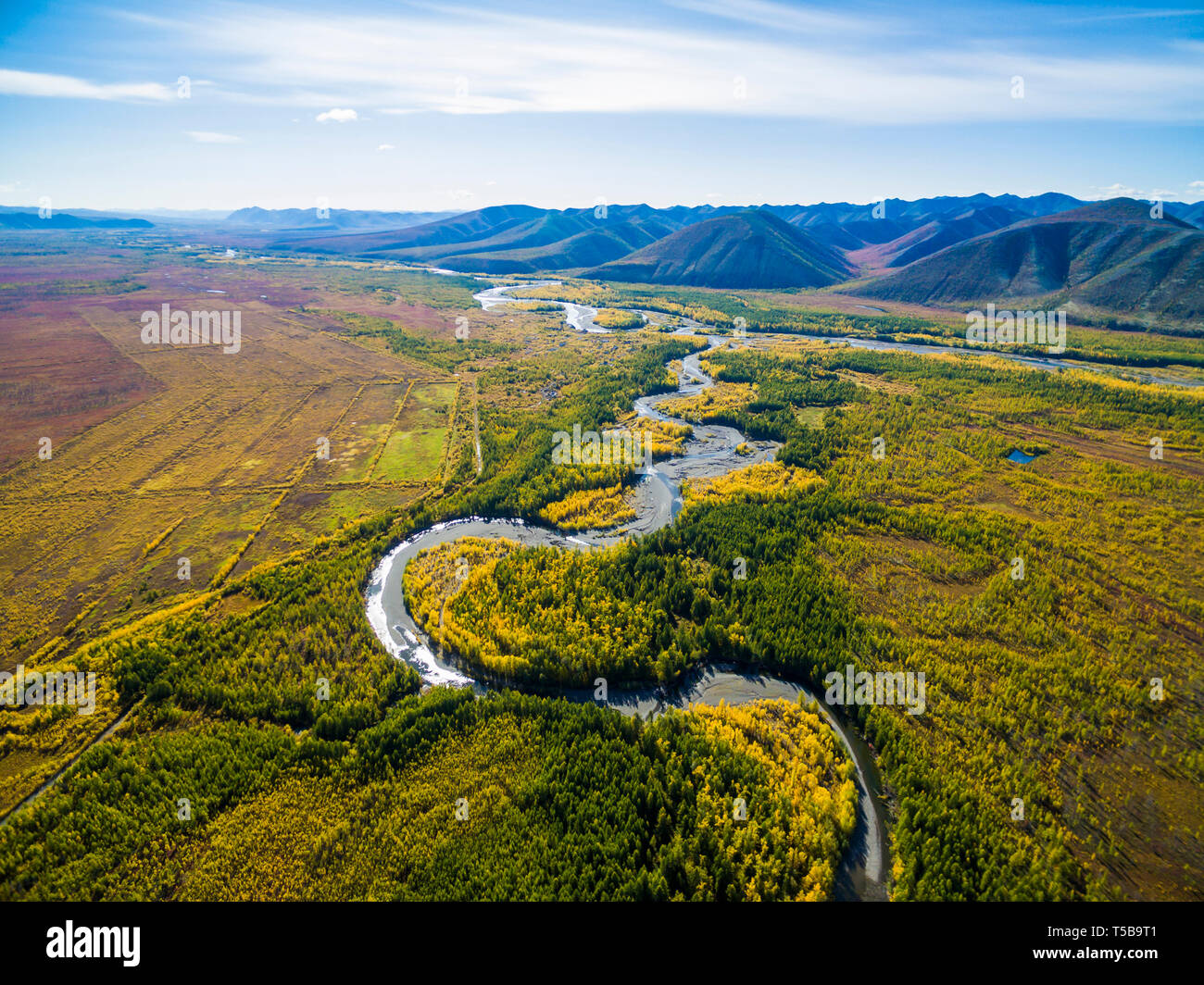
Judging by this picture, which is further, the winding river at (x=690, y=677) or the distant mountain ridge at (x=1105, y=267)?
the distant mountain ridge at (x=1105, y=267)

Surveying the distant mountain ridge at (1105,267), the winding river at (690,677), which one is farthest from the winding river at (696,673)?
the distant mountain ridge at (1105,267)

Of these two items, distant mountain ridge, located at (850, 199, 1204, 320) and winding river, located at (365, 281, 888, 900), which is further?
distant mountain ridge, located at (850, 199, 1204, 320)

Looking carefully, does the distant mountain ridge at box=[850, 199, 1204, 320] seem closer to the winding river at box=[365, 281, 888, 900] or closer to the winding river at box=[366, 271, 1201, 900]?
the winding river at box=[366, 271, 1201, 900]

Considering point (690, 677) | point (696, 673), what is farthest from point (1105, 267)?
point (690, 677)

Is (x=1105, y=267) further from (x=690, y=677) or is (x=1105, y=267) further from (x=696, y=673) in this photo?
(x=690, y=677)

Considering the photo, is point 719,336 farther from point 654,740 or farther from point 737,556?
point 654,740

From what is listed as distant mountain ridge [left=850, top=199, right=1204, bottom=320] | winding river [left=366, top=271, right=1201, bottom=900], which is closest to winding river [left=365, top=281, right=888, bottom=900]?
winding river [left=366, top=271, right=1201, bottom=900]

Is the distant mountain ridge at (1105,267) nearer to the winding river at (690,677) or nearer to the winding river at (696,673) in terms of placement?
the winding river at (696,673)
